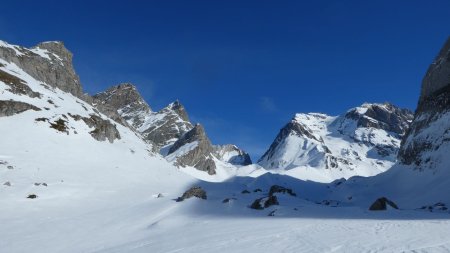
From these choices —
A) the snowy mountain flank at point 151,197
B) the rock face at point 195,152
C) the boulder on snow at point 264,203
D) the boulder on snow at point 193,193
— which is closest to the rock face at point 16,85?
the snowy mountain flank at point 151,197

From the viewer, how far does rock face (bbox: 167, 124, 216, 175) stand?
496ft

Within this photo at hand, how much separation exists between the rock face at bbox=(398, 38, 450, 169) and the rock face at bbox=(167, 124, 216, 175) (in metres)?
77.6

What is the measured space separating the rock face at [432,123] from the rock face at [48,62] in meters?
77.1

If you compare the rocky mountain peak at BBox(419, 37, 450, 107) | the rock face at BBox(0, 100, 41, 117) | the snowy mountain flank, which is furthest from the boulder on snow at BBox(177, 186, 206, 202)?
the rocky mountain peak at BBox(419, 37, 450, 107)

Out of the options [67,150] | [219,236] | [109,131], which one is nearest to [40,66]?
[109,131]

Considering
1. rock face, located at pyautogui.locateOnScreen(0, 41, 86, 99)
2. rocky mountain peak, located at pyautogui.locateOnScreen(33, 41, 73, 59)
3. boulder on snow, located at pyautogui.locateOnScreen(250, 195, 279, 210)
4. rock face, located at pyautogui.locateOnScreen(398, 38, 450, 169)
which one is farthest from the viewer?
rocky mountain peak, located at pyautogui.locateOnScreen(33, 41, 73, 59)

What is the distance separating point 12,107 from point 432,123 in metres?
69.4

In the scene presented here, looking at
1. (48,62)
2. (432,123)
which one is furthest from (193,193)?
(48,62)

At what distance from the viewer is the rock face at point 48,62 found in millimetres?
93625

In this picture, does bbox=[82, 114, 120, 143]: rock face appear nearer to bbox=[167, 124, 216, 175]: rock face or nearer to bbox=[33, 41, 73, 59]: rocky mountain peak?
bbox=[33, 41, 73, 59]: rocky mountain peak

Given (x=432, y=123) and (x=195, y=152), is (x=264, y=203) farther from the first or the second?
(x=195, y=152)

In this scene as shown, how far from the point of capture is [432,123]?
78.2 metres

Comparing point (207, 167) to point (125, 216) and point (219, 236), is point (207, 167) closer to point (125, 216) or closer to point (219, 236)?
point (125, 216)

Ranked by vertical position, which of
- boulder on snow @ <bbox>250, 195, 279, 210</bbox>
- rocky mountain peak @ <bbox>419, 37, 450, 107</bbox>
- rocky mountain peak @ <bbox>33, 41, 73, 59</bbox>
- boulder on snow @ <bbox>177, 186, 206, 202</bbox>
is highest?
rocky mountain peak @ <bbox>33, 41, 73, 59</bbox>
